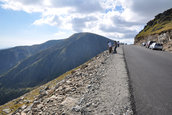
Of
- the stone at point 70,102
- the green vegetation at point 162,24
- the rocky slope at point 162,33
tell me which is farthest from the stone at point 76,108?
the green vegetation at point 162,24

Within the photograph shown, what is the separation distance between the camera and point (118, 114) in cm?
440

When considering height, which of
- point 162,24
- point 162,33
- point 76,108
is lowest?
point 76,108

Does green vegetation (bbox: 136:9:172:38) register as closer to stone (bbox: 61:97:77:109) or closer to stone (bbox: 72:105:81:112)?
stone (bbox: 61:97:77:109)

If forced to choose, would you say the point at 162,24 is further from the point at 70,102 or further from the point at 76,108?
the point at 76,108

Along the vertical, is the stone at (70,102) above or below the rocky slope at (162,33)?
below

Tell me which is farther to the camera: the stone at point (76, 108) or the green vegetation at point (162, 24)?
the green vegetation at point (162, 24)

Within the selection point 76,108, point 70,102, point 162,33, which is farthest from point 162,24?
point 76,108

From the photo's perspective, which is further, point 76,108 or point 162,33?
point 162,33

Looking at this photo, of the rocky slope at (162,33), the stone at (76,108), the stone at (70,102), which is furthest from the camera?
the rocky slope at (162,33)

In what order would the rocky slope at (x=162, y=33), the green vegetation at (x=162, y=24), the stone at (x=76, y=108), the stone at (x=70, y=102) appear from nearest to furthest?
1. the stone at (x=76, y=108)
2. the stone at (x=70, y=102)
3. the rocky slope at (x=162, y=33)
4. the green vegetation at (x=162, y=24)

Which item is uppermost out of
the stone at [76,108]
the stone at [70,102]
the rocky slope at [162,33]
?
the rocky slope at [162,33]

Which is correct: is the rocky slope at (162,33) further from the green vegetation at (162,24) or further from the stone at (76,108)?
the stone at (76,108)

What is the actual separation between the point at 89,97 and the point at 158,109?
2.94 m

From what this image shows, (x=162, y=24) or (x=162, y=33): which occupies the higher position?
(x=162, y=24)
